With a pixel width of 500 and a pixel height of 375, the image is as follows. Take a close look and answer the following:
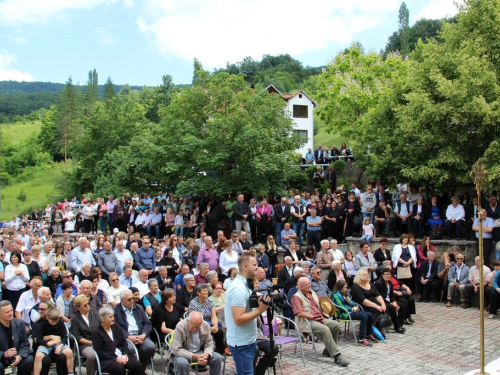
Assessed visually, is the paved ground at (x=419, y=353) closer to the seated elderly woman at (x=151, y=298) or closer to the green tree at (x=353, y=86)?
the seated elderly woman at (x=151, y=298)

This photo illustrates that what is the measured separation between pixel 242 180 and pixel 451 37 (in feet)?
25.6

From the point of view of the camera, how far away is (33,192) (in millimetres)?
65938

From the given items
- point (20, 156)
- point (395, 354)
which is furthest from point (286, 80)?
point (395, 354)

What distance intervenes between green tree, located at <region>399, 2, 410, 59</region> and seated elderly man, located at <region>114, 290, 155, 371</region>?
240ft

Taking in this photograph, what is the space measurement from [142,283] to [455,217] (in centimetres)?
867

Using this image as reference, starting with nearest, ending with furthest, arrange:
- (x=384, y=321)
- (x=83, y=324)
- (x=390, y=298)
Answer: (x=83, y=324)
(x=384, y=321)
(x=390, y=298)

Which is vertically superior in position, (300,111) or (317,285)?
(300,111)

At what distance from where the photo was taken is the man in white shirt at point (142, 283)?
10.1 m

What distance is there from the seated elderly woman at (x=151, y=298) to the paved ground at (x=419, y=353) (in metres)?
0.85

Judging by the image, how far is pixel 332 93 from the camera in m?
32.7

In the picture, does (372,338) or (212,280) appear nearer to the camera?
(212,280)

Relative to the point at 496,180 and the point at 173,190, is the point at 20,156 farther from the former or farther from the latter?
the point at 496,180

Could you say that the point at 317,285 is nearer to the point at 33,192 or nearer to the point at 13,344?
the point at 13,344

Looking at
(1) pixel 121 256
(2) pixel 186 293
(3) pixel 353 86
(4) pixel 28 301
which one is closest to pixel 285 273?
(2) pixel 186 293
